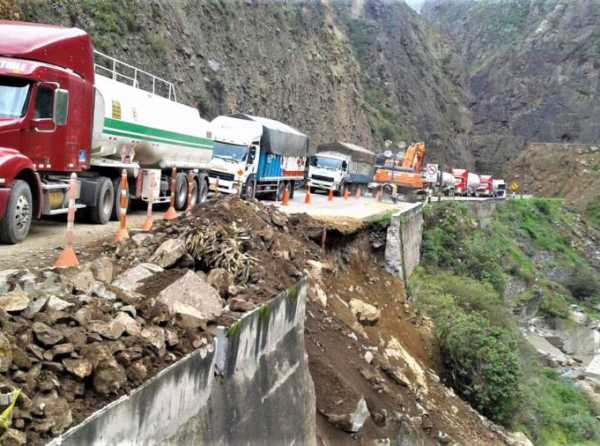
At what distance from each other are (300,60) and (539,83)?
6291cm

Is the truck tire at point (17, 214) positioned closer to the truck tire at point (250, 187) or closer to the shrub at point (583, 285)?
the truck tire at point (250, 187)

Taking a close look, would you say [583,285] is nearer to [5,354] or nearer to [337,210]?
[337,210]

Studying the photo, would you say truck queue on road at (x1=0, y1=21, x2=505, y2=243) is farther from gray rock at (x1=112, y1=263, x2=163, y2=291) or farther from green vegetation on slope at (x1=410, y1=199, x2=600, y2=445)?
green vegetation on slope at (x1=410, y1=199, x2=600, y2=445)

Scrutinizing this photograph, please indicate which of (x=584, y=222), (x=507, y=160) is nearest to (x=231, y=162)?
(x=584, y=222)

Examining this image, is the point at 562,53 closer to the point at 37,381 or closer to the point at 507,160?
the point at 507,160

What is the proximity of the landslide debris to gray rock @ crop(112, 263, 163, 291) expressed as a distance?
0.01m

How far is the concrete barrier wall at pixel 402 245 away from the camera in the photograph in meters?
21.5

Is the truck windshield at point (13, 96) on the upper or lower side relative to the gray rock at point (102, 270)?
upper

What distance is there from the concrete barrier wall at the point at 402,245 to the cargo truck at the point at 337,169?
1058 centimetres

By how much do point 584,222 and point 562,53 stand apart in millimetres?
46836

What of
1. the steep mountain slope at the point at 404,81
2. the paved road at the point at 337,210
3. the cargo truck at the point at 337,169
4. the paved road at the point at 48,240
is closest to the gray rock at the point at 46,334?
the paved road at the point at 48,240

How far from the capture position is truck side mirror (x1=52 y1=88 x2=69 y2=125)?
11242 millimetres

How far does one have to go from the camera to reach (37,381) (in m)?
4.64

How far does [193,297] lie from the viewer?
7.01m
